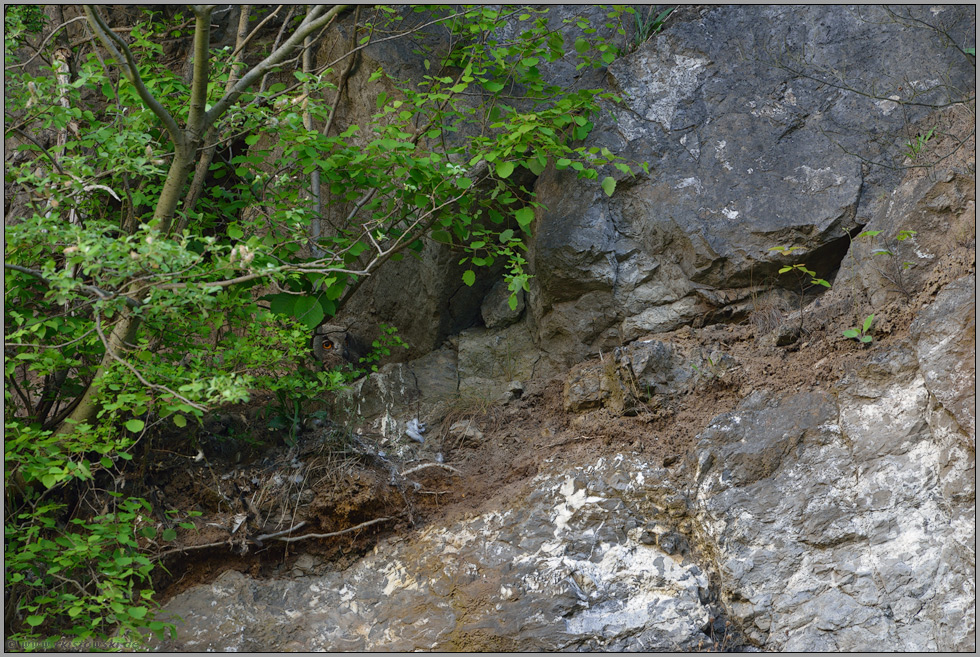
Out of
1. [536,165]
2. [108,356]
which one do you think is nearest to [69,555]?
[108,356]

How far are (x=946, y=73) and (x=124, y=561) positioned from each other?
17.8 feet

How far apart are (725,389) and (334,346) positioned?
286 cm

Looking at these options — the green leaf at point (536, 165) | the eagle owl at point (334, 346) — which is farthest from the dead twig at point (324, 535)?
the green leaf at point (536, 165)

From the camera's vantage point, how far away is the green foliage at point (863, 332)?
4.05m

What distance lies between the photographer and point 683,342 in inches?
183

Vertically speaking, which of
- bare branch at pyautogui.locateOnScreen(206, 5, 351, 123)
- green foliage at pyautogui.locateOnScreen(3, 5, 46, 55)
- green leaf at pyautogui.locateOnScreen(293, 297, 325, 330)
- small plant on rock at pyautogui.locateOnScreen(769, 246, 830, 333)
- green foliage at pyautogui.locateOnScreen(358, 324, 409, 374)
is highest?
green foliage at pyautogui.locateOnScreen(3, 5, 46, 55)

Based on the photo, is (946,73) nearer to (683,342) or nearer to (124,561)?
(683,342)

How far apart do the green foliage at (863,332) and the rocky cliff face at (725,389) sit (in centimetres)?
5

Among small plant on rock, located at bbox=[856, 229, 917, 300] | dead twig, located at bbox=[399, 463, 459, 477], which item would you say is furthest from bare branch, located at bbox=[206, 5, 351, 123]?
small plant on rock, located at bbox=[856, 229, 917, 300]

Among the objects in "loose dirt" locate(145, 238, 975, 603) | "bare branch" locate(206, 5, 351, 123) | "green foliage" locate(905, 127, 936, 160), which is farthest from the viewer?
"green foliage" locate(905, 127, 936, 160)

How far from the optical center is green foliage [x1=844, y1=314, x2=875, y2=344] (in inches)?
160

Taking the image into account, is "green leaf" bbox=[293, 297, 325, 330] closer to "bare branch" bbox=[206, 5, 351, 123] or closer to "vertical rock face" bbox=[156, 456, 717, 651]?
"bare branch" bbox=[206, 5, 351, 123]

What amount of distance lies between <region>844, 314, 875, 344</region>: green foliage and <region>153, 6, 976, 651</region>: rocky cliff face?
0.05 m

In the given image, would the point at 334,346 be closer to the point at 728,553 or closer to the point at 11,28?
the point at 11,28
